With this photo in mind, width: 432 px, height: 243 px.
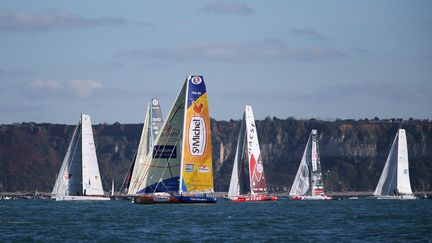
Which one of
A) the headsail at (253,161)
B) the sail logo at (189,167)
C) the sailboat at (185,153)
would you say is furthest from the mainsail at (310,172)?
the sail logo at (189,167)

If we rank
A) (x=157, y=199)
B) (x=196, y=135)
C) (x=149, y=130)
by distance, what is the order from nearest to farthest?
(x=196, y=135), (x=157, y=199), (x=149, y=130)

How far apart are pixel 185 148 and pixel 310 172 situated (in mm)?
56074

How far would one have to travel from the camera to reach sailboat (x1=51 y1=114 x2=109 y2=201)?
10775cm

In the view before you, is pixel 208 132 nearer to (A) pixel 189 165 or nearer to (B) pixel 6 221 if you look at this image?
(A) pixel 189 165

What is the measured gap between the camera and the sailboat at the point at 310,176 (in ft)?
414

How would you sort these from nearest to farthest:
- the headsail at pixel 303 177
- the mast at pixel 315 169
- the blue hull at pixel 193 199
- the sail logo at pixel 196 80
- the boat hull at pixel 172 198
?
the sail logo at pixel 196 80 < the blue hull at pixel 193 199 < the boat hull at pixel 172 198 < the mast at pixel 315 169 < the headsail at pixel 303 177

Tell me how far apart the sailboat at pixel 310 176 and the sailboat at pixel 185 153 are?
4968 centimetres

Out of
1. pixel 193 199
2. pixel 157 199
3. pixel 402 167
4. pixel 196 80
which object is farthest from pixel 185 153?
pixel 402 167

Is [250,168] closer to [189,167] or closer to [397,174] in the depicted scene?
[397,174]

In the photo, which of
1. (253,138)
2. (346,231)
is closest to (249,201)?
(253,138)

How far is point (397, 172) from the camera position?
121m

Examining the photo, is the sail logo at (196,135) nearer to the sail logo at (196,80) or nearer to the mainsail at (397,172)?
the sail logo at (196,80)

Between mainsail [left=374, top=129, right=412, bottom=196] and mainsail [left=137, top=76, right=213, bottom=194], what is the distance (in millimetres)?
47695

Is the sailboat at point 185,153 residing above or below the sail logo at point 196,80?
below
